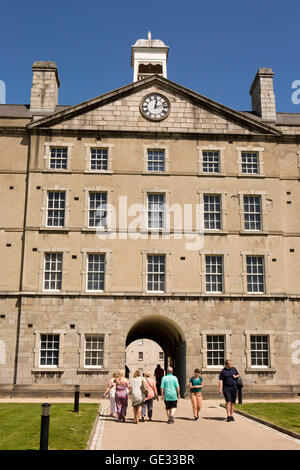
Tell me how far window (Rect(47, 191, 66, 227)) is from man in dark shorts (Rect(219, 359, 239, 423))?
1514 cm

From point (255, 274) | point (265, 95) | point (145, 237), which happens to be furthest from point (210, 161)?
point (255, 274)

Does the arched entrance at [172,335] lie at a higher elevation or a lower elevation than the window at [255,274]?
lower

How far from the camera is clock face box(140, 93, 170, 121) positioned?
30.9m

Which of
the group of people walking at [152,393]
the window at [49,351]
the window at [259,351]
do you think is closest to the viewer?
the group of people walking at [152,393]

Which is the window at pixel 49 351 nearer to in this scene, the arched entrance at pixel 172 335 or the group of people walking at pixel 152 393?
the arched entrance at pixel 172 335

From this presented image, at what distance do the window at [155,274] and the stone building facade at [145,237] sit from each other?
0.06 metres

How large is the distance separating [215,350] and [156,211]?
863 centimetres

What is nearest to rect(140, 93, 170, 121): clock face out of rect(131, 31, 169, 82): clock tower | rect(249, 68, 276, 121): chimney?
rect(249, 68, 276, 121): chimney

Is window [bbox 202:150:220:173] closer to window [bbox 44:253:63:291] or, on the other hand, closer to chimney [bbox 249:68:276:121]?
chimney [bbox 249:68:276:121]

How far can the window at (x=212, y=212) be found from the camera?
29.7m

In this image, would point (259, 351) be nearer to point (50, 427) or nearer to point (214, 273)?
point (214, 273)

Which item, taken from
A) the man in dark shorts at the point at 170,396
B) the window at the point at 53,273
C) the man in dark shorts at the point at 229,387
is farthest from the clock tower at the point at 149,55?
the man in dark shorts at the point at 170,396

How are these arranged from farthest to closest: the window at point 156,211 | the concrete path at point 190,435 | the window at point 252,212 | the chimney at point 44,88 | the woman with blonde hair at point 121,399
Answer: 1. the chimney at point 44,88
2. the window at point 252,212
3. the window at point 156,211
4. the woman with blonde hair at point 121,399
5. the concrete path at point 190,435

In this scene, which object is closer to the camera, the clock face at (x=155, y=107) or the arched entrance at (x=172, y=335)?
the arched entrance at (x=172, y=335)
